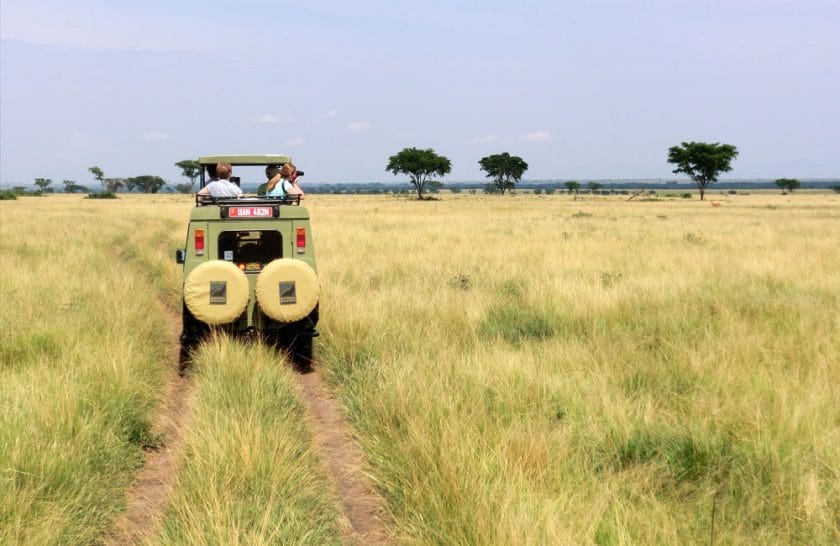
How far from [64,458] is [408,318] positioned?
486 centimetres

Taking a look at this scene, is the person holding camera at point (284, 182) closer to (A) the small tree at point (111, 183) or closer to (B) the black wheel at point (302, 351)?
(B) the black wheel at point (302, 351)

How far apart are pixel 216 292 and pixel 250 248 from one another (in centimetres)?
166

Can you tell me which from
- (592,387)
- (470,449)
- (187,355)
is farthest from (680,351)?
(187,355)

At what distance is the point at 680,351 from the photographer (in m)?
6.32

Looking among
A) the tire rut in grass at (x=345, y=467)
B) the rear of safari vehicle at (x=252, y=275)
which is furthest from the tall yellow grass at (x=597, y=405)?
the rear of safari vehicle at (x=252, y=275)

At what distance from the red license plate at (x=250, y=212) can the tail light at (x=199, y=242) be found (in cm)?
37

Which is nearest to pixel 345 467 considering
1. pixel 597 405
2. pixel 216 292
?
pixel 597 405

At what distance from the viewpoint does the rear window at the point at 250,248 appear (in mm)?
7492

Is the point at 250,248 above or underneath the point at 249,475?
above

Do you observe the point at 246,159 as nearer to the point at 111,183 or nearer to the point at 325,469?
the point at 325,469

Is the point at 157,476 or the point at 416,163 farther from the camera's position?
the point at 416,163

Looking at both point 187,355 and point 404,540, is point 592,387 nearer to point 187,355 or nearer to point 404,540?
point 404,540

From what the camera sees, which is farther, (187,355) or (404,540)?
(187,355)

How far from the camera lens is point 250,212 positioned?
692 centimetres
